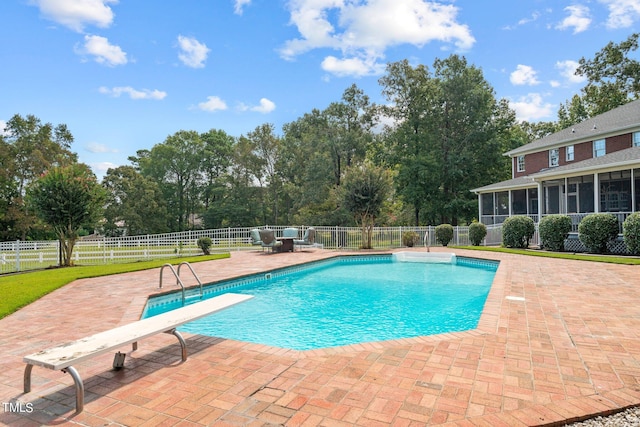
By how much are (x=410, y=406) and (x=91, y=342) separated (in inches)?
106

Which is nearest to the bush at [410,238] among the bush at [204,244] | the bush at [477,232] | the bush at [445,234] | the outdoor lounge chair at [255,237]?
the bush at [445,234]

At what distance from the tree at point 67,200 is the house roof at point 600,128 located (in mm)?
24989

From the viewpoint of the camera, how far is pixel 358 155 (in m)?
32.6

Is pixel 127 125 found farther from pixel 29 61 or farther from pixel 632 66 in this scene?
pixel 632 66

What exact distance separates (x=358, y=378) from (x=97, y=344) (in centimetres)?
227

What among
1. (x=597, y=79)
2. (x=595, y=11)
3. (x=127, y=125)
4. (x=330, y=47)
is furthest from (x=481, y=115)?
(x=127, y=125)

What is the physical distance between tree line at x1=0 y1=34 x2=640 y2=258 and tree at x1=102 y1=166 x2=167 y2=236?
10 centimetres

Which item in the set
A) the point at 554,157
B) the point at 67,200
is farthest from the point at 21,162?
the point at 554,157

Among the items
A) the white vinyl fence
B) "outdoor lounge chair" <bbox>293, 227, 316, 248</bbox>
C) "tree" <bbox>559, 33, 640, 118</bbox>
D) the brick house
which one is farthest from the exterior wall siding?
"outdoor lounge chair" <bbox>293, 227, 316, 248</bbox>

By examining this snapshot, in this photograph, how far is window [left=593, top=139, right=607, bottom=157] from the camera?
20.0 m

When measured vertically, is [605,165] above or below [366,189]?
above

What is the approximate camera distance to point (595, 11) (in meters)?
16.9

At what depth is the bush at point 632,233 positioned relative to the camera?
12469 millimetres

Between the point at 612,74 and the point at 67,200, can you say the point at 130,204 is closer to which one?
the point at 67,200
